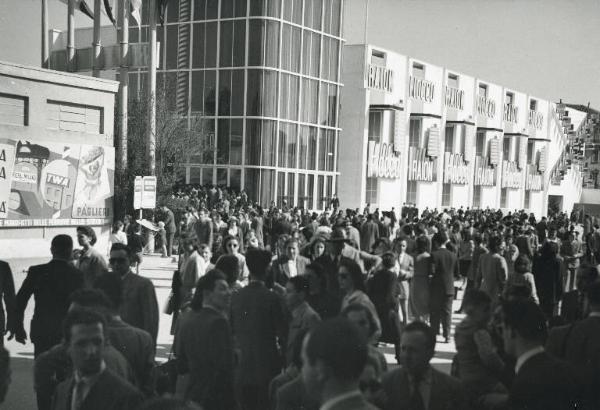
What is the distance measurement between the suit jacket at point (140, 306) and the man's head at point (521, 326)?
353 centimetres

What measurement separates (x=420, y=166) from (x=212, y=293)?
4810cm

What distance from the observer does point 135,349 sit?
16.5 ft

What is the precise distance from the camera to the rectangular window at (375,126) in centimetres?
4894

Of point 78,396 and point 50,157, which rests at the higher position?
point 50,157

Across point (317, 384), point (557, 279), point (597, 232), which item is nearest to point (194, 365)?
point (317, 384)

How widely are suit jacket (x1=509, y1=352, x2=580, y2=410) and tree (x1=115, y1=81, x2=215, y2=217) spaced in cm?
2240

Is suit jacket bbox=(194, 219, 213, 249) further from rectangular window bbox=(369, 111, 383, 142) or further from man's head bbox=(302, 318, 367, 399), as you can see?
rectangular window bbox=(369, 111, 383, 142)

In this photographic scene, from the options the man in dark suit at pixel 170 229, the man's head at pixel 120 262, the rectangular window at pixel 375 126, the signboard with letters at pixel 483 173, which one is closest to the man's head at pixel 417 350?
the man's head at pixel 120 262

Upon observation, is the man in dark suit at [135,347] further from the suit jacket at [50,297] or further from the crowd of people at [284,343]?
the suit jacket at [50,297]

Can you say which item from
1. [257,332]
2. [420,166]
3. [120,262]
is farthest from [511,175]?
[257,332]

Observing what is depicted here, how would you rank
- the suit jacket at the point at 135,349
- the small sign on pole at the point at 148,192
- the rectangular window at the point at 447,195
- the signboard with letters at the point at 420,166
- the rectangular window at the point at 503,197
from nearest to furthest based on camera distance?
1. the suit jacket at the point at 135,349
2. the small sign on pole at the point at 148,192
3. the signboard with letters at the point at 420,166
4. the rectangular window at the point at 447,195
5. the rectangular window at the point at 503,197

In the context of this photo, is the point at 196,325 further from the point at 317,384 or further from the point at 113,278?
the point at 317,384

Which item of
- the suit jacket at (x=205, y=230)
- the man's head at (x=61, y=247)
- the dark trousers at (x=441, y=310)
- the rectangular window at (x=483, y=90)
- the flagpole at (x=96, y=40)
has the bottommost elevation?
the dark trousers at (x=441, y=310)

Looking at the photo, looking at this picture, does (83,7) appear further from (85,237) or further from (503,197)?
(503,197)
